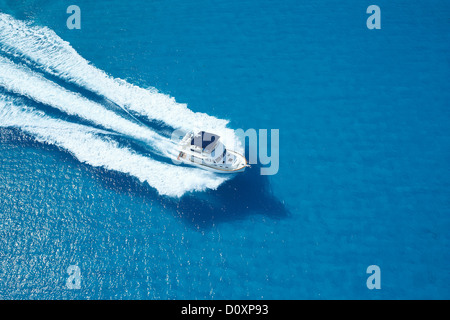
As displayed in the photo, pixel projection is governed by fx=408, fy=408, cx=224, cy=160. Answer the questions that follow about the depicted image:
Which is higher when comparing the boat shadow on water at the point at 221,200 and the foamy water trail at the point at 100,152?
the foamy water trail at the point at 100,152

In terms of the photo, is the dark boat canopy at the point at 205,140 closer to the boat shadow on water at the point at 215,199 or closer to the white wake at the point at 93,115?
the white wake at the point at 93,115

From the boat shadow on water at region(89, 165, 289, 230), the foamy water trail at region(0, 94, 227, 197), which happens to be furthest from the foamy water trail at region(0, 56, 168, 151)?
the boat shadow on water at region(89, 165, 289, 230)

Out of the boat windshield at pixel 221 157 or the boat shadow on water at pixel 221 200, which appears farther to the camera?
the boat windshield at pixel 221 157

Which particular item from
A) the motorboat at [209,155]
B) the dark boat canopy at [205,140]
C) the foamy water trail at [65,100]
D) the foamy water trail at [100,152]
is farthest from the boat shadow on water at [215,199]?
the foamy water trail at [65,100]

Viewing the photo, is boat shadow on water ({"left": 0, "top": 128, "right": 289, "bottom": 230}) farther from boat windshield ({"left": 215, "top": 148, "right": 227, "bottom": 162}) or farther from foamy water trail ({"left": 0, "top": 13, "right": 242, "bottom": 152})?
foamy water trail ({"left": 0, "top": 13, "right": 242, "bottom": 152})

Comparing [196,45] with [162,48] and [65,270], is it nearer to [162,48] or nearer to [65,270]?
[162,48]

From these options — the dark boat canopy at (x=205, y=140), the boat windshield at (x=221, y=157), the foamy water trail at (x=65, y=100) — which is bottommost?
the boat windshield at (x=221, y=157)

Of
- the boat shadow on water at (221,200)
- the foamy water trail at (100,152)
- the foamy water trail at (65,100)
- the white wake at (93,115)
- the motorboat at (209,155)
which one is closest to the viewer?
the boat shadow on water at (221,200)
